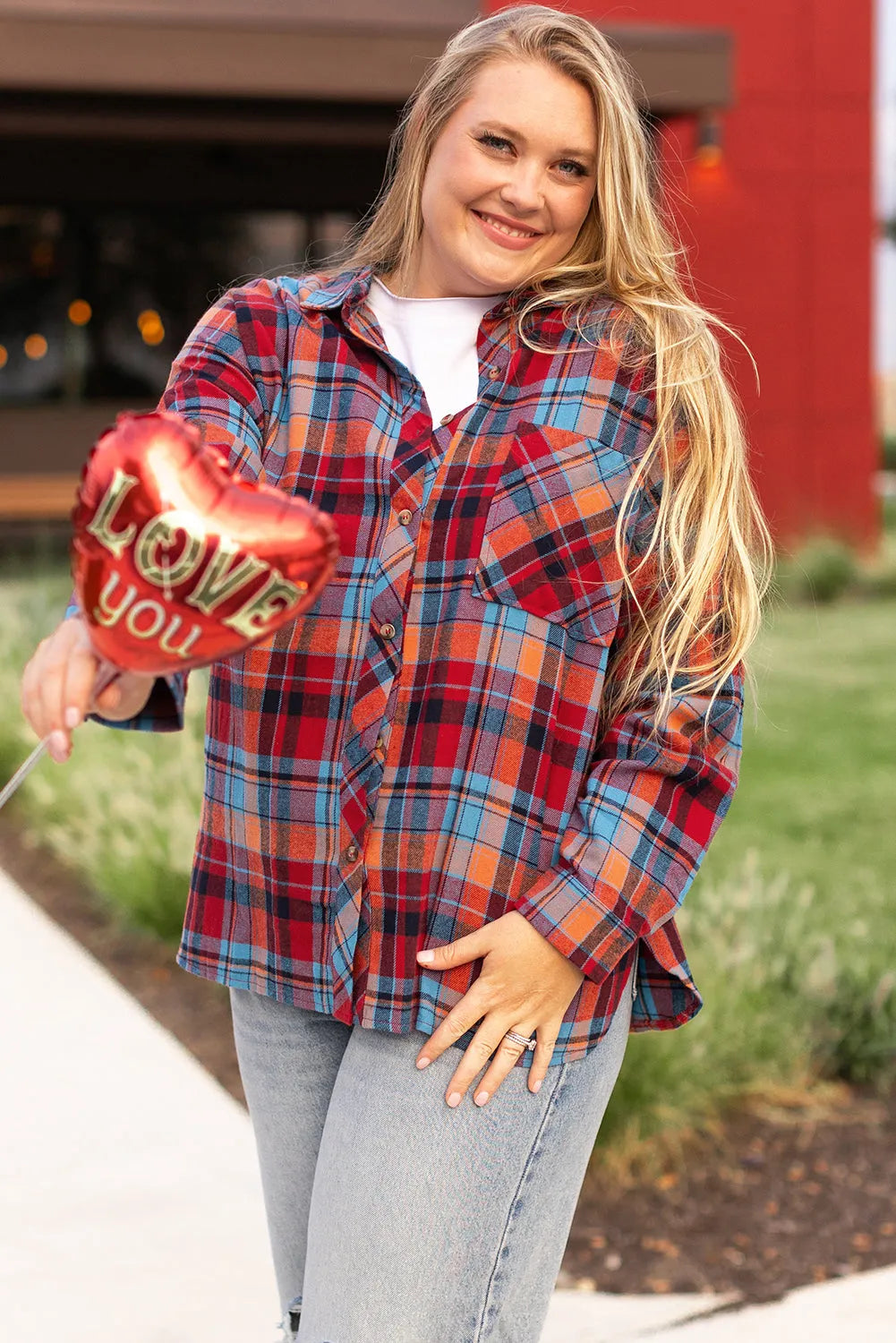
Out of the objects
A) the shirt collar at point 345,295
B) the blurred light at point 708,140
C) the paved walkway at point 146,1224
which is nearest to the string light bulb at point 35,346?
the blurred light at point 708,140

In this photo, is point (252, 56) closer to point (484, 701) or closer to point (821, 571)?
point (821, 571)

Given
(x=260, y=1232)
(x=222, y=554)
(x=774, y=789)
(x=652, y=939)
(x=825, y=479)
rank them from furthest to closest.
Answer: (x=825, y=479) → (x=774, y=789) → (x=260, y=1232) → (x=652, y=939) → (x=222, y=554)

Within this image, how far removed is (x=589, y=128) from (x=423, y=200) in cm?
20

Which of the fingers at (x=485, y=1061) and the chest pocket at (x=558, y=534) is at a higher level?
the chest pocket at (x=558, y=534)

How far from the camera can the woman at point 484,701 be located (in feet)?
4.88

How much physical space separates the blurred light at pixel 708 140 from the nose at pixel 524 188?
999 cm

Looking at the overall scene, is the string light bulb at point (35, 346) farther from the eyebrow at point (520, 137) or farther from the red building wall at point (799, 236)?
the eyebrow at point (520, 137)

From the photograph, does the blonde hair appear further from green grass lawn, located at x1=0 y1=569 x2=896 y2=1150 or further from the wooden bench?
the wooden bench

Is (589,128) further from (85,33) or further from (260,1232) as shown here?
(85,33)

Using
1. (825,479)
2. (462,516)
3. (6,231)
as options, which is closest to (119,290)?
(6,231)

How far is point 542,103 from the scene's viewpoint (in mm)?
1569

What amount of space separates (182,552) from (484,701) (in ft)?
1.29

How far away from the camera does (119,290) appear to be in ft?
43.1

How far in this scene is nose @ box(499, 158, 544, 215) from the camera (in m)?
1.57
